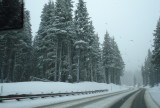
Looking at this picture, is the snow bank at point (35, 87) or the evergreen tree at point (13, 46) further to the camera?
the evergreen tree at point (13, 46)

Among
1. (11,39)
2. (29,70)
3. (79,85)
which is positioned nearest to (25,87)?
(79,85)

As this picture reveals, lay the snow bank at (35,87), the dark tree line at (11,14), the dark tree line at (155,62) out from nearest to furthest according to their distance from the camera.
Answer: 1. the dark tree line at (11,14)
2. the snow bank at (35,87)
3. the dark tree line at (155,62)

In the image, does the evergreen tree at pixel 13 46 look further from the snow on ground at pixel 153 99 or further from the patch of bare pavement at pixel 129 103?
the snow on ground at pixel 153 99

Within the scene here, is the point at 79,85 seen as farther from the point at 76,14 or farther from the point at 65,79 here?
the point at 76,14

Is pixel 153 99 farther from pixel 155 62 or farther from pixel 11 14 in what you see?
pixel 155 62

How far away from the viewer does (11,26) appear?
7.34 m

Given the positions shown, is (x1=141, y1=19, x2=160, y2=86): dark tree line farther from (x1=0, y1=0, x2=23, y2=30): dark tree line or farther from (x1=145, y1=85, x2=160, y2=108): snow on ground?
(x1=0, y1=0, x2=23, y2=30): dark tree line

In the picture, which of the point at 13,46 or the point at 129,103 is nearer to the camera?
the point at 129,103

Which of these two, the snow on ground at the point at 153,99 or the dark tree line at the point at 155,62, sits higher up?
the dark tree line at the point at 155,62

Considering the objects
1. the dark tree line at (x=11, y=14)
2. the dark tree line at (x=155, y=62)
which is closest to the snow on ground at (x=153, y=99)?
the dark tree line at (x=11, y=14)

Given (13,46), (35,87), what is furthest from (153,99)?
(13,46)

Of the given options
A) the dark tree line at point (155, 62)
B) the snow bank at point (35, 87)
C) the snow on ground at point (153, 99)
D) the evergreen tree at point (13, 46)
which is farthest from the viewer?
the dark tree line at point (155, 62)

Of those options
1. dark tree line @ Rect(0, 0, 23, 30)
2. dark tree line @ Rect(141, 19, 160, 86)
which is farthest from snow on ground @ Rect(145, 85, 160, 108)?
dark tree line @ Rect(141, 19, 160, 86)

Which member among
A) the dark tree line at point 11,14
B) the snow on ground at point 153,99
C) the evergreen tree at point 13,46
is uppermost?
the evergreen tree at point 13,46
